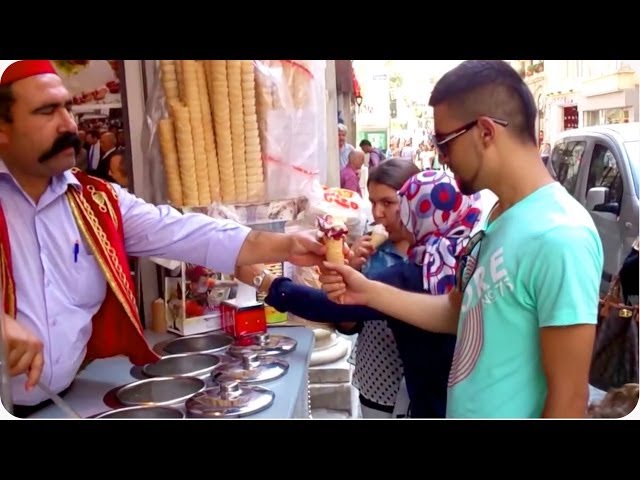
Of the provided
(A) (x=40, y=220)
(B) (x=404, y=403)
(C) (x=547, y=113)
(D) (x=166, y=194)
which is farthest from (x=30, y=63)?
(B) (x=404, y=403)

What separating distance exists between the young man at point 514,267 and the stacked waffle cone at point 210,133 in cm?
72

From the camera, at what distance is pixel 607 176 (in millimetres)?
1019

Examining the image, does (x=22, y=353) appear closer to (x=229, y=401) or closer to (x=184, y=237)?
(x=229, y=401)

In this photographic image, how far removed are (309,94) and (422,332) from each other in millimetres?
694

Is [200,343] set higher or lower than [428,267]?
lower

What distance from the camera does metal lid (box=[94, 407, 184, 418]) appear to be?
1181mm

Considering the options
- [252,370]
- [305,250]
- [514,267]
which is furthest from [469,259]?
[252,370]

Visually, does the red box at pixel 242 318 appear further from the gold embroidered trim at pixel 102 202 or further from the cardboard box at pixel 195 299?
the gold embroidered trim at pixel 102 202

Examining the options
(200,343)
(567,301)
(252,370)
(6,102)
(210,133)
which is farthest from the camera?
(200,343)

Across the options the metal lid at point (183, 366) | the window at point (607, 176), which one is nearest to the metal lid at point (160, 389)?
the metal lid at point (183, 366)

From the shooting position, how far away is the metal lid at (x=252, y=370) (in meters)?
1.37

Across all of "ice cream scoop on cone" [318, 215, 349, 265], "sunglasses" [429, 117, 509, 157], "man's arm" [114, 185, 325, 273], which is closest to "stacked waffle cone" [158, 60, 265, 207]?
"man's arm" [114, 185, 325, 273]

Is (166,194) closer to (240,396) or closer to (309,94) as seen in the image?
(309,94)

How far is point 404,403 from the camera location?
1297 millimetres
